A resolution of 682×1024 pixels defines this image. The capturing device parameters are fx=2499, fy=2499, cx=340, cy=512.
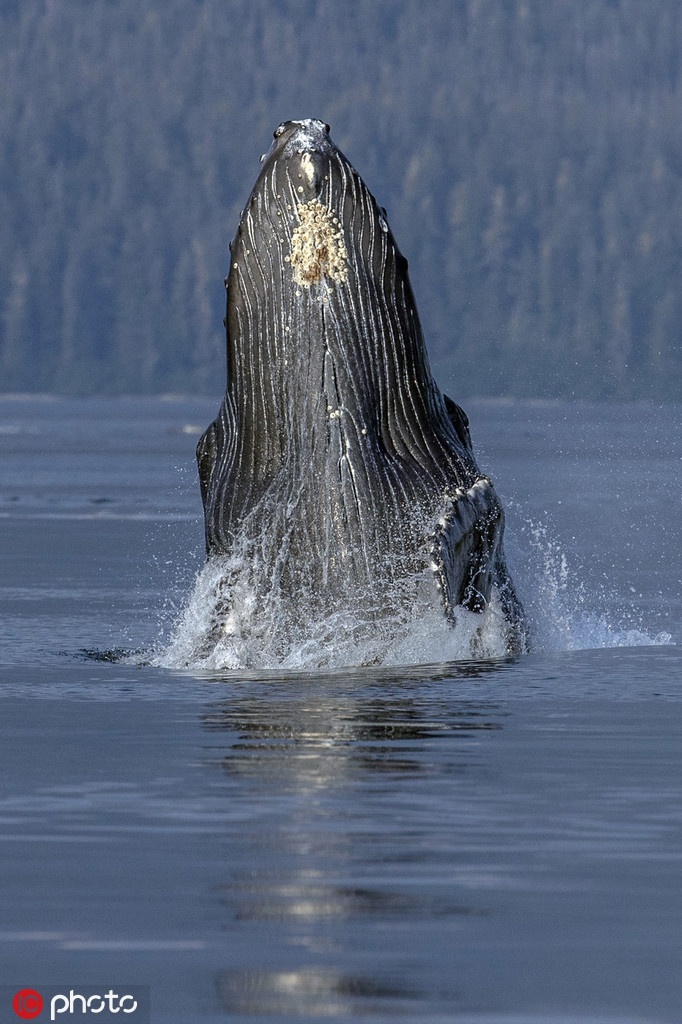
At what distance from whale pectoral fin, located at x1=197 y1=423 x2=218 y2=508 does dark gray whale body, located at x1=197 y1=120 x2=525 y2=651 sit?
253 millimetres

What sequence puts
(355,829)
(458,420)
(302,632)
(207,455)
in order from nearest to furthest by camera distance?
(355,829) → (302,632) → (207,455) → (458,420)

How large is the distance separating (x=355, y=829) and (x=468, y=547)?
189 inches

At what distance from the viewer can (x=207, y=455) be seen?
13648 millimetres

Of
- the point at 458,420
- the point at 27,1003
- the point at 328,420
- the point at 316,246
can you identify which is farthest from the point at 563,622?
the point at 27,1003

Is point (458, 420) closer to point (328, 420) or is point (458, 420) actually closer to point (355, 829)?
point (328, 420)

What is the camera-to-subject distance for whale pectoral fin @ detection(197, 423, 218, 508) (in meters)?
13.6

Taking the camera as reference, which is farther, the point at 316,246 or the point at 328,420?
the point at 328,420

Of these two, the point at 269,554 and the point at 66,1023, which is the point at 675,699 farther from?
the point at 66,1023

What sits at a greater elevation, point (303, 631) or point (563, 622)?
point (303, 631)

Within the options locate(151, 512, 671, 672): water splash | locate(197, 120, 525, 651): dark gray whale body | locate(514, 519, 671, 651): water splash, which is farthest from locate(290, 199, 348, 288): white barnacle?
locate(514, 519, 671, 651): water splash

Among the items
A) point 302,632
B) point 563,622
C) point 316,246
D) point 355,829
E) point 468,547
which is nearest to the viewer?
point 355,829

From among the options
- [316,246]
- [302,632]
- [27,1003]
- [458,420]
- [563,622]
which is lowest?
[27,1003]

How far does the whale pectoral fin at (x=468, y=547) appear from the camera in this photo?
42.5ft

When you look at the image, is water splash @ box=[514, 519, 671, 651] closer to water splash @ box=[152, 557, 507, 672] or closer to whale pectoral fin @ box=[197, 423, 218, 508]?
water splash @ box=[152, 557, 507, 672]
